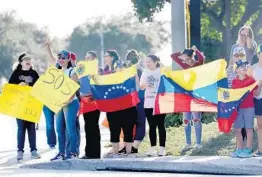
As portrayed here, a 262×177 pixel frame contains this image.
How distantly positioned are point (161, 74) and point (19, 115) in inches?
101

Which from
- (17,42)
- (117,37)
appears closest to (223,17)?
(17,42)

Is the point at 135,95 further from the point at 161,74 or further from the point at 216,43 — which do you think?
the point at 216,43

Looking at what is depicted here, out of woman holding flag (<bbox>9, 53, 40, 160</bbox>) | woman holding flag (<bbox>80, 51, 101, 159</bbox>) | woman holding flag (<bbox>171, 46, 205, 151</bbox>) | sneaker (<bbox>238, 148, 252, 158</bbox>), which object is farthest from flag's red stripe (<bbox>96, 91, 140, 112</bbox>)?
sneaker (<bbox>238, 148, 252, 158</bbox>)

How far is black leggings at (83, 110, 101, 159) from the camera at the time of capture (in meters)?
12.2

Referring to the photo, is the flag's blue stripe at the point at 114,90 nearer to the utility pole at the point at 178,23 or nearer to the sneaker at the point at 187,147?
the sneaker at the point at 187,147

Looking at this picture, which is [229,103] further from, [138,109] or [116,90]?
[116,90]

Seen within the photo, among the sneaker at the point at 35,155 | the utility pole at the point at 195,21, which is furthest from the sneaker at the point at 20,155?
the utility pole at the point at 195,21

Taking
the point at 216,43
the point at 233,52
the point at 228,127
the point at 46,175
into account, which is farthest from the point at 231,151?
the point at 216,43

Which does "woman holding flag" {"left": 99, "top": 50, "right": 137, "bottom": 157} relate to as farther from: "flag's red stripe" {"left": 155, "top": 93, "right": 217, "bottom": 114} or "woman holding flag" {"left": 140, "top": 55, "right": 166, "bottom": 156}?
"flag's red stripe" {"left": 155, "top": 93, "right": 217, "bottom": 114}

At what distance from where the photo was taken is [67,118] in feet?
39.5

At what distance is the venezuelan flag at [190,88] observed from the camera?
39.8ft

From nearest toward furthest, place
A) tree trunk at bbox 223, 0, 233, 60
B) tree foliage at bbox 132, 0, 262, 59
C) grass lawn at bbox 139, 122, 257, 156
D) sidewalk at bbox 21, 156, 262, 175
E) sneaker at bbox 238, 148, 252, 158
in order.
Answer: sidewalk at bbox 21, 156, 262, 175 < sneaker at bbox 238, 148, 252, 158 < grass lawn at bbox 139, 122, 257, 156 < tree trunk at bbox 223, 0, 233, 60 < tree foliage at bbox 132, 0, 262, 59

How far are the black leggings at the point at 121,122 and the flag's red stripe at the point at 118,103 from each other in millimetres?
85

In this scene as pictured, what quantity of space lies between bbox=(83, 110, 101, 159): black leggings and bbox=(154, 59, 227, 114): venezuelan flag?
3.19ft
